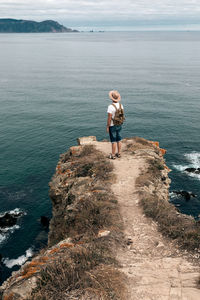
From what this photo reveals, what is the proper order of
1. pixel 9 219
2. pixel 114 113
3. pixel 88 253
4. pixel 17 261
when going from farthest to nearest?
pixel 9 219 → pixel 17 261 → pixel 114 113 → pixel 88 253

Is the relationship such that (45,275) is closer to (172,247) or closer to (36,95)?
(172,247)

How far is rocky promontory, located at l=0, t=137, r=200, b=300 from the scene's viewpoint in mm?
6559

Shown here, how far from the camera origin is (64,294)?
637cm

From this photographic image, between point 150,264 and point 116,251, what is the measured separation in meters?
1.30

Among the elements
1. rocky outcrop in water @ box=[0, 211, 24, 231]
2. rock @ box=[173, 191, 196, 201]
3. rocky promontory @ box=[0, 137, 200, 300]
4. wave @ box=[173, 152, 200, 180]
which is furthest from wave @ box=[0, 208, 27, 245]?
wave @ box=[173, 152, 200, 180]

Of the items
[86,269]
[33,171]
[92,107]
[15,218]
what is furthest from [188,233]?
[92,107]

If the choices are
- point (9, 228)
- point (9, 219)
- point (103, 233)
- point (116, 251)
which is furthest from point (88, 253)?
point (9, 219)

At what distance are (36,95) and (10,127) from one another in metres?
21.1

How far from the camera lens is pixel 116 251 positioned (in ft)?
28.2

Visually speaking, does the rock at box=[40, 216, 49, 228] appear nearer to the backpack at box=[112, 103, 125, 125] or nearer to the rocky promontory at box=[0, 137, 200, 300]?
the rocky promontory at box=[0, 137, 200, 300]

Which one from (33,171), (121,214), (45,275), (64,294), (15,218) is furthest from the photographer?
(33,171)

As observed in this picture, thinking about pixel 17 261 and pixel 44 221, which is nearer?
pixel 17 261

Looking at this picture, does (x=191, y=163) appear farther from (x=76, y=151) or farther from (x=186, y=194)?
(x=76, y=151)

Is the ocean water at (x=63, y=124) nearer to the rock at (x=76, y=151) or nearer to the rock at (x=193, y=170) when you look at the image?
the rock at (x=193, y=170)
